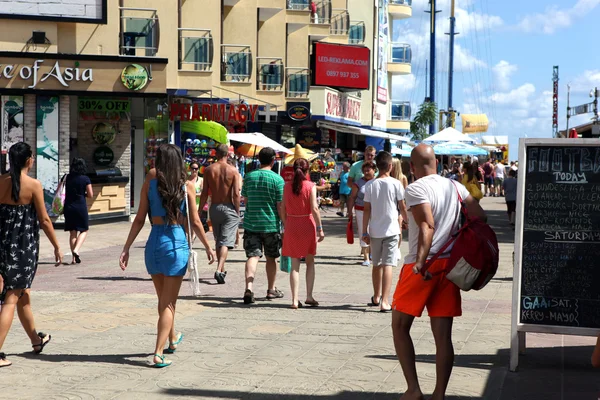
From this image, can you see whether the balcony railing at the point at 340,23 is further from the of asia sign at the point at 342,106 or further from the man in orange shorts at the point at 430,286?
the man in orange shorts at the point at 430,286

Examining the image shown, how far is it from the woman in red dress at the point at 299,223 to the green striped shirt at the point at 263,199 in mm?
296

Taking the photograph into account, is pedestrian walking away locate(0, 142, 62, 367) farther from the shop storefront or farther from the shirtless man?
the shop storefront

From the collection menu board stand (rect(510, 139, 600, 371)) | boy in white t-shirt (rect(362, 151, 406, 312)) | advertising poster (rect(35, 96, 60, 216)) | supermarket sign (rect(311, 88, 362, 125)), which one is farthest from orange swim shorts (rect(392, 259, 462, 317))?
supermarket sign (rect(311, 88, 362, 125))

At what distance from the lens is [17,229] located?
25.8 feet

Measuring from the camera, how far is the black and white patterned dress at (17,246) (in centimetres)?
781

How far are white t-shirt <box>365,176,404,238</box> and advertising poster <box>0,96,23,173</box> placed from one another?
13501mm

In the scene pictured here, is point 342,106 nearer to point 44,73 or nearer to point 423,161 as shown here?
point 44,73

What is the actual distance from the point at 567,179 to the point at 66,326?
496 cm

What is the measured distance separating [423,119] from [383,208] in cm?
6080

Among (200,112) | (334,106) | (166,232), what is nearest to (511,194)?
(200,112)

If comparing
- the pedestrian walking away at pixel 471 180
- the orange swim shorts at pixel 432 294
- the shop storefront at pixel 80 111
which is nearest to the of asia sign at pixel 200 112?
the shop storefront at pixel 80 111

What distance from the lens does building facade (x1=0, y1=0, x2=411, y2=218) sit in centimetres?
2255

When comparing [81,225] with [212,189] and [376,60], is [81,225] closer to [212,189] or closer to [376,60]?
[212,189]

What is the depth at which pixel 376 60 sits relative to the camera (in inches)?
2197
